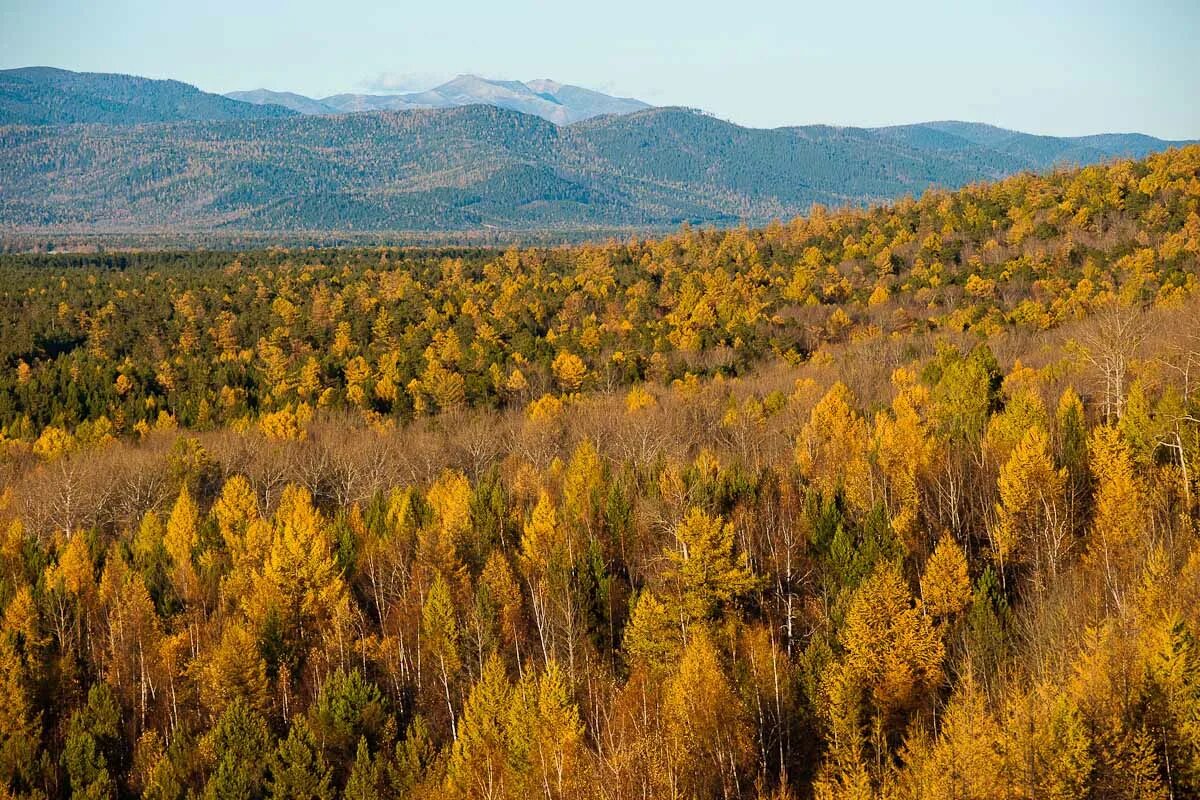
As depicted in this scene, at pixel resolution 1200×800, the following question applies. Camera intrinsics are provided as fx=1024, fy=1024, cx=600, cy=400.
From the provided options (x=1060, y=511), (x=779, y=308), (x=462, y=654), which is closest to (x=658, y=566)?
(x=462, y=654)

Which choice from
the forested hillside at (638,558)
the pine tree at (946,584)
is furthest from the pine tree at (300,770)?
the pine tree at (946,584)

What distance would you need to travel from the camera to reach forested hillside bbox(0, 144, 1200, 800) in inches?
1145

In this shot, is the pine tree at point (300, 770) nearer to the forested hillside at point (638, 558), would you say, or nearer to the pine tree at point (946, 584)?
the forested hillside at point (638, 558)

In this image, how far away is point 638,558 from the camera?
151 ft

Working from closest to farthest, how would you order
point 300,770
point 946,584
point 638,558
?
point 300,770 → point 946,584 → point 638,558

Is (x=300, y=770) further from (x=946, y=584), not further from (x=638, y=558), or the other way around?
(x=946, y=584)

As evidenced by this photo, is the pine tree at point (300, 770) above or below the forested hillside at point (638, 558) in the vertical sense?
below

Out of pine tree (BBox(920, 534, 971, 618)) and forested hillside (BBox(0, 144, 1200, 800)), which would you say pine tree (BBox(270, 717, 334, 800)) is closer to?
forested hillside (BBox(0, 144, 1200, 800))

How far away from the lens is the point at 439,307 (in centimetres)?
10250

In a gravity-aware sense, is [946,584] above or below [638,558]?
above

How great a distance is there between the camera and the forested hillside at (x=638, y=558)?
29.1m

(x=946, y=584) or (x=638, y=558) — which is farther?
(x=638, y=558)

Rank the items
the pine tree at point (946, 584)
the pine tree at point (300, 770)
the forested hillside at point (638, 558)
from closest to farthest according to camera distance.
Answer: the forested hillside at point (638, 558)
the pine tree at point (300, 770)
the pine tree at point (946, 584)

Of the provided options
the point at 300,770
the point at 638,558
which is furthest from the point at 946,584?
the point at 300,770
